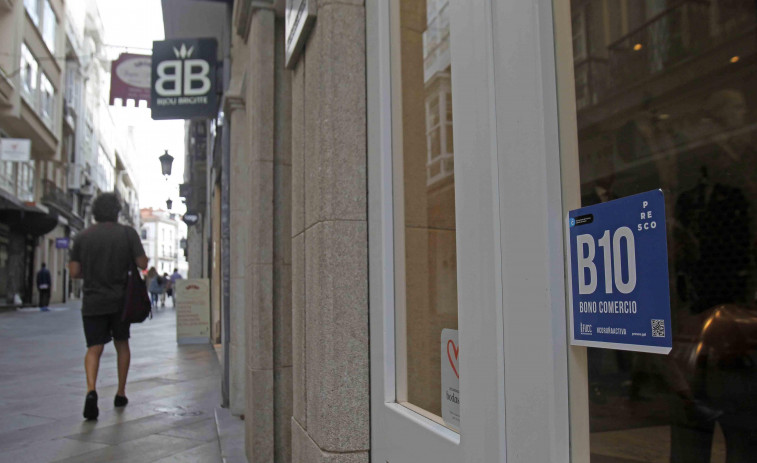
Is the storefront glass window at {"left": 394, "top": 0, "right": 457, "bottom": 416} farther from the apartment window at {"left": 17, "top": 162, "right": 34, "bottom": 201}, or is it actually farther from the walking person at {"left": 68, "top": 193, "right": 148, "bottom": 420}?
the apartment window at {"left": 17, "top": 162, "right": 34, "bottom": 201}

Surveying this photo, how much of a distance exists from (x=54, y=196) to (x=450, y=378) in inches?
1467

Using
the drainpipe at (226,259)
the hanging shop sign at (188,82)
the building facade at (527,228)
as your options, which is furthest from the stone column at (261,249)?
the hanging shop sign at (188,82)

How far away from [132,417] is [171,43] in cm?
398

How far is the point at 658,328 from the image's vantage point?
1036 millimetres

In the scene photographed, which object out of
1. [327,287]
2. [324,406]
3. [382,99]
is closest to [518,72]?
[382,99]

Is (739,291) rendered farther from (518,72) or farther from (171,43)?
(171,43)

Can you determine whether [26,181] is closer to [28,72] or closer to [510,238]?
[28,72]

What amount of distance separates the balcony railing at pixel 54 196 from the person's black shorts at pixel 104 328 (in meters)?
31.3

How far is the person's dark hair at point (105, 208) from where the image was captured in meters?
5.81

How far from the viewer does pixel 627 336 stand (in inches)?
42.7

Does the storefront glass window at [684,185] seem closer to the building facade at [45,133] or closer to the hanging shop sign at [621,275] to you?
the hanging shop sign at [621,275]

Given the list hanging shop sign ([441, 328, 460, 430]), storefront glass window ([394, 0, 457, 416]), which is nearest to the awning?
storefront glass window ([394, 0, 457, 416])

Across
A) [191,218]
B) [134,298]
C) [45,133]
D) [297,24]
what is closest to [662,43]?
[297,24]

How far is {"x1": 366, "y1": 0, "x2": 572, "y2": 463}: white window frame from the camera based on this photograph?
1.22 m
